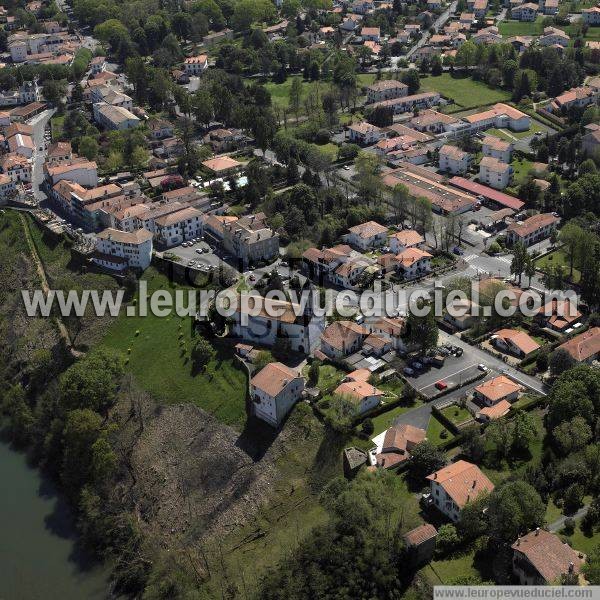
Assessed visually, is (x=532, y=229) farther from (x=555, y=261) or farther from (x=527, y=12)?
(x=527, y=12)

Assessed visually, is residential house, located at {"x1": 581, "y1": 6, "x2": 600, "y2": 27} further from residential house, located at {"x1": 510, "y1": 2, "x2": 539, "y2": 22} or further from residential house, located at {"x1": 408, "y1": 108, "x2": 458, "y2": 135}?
residential house, located at {"x1": 408, "y1": 108, "x2": 458, "y2": 135}

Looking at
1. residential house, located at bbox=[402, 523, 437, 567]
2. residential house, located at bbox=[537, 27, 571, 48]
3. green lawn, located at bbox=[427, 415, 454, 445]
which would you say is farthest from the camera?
residential house, located at bbox=[537, 27, 571, 48]

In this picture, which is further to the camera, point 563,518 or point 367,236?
point 367,236

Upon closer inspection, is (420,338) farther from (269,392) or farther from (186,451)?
(186,451)

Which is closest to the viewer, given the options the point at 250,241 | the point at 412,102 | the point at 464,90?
the point at 250,241

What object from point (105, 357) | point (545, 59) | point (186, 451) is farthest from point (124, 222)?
point (545, 59)

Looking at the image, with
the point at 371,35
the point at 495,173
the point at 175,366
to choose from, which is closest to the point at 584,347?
the point at 175,366

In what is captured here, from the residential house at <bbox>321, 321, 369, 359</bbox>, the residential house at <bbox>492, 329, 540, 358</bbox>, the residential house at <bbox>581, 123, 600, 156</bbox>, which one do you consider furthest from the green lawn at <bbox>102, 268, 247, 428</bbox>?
the residential house at <bbox>581, 123, 600, 156</bbox>
